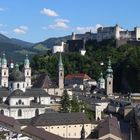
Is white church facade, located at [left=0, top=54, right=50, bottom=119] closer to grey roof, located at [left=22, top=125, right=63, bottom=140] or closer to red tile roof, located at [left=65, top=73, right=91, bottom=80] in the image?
grey roof, located at [left=22, top=125, right=63, bottom=140]

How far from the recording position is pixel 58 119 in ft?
143

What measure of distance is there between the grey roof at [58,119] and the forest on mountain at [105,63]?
1409 inches

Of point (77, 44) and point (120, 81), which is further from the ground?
point (77, 44)

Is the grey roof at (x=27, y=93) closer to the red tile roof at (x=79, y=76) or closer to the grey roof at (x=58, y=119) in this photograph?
the grey roof at (x=58, y=119)

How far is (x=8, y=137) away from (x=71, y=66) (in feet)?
196

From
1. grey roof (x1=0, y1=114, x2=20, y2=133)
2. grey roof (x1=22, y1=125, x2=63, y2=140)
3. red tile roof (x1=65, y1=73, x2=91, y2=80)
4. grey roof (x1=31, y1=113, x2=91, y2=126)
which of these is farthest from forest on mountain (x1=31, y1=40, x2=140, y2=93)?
grey roof (x1=22, y1=125, x2=63, y2=140)

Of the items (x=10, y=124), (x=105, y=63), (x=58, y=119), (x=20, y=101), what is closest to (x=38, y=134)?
(x=10, y=124)

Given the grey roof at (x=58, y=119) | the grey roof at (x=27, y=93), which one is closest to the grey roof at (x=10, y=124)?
the grey roof at (x=58, y=119)

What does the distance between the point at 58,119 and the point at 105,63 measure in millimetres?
47759

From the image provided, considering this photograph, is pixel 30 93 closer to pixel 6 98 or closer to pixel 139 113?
pixel 6 98

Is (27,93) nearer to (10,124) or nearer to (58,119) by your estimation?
(58,119)

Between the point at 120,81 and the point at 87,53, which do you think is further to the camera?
the point at 87,53

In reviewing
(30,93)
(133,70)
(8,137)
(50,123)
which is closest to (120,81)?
(133,70)

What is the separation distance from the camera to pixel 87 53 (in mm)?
98938
